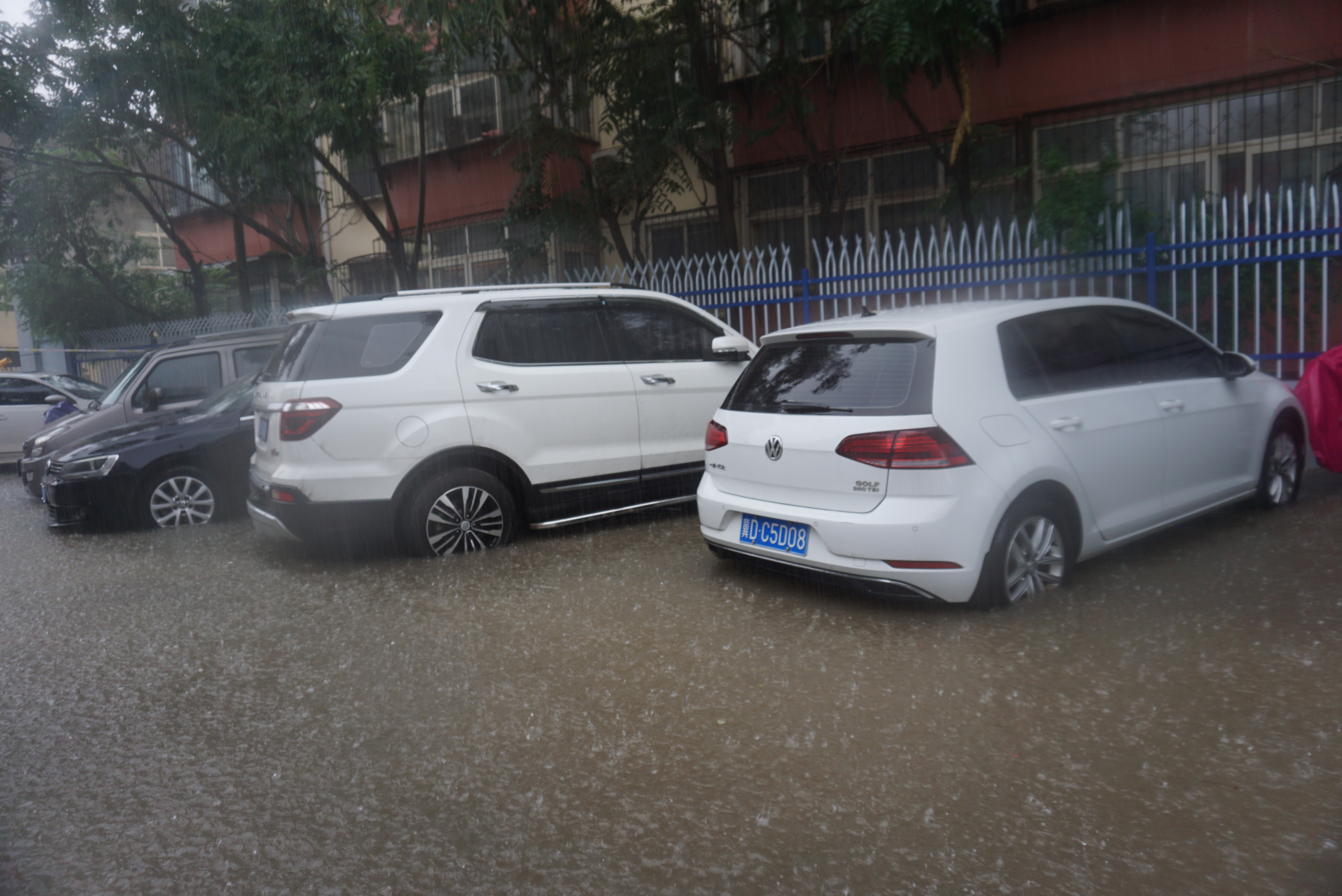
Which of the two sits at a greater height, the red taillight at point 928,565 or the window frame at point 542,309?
the window frame at point 542,309

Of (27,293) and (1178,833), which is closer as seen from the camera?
(1178,833)

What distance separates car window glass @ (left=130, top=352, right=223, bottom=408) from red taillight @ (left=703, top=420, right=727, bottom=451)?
6122 millimetres

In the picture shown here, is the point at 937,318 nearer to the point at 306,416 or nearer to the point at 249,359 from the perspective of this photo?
the point at 306,416

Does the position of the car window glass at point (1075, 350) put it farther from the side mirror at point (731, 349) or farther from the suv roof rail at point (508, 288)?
the suv roof rail at point (508, 288)

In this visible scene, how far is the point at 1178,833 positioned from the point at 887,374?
2.50 metres

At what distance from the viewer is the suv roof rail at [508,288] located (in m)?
6.77

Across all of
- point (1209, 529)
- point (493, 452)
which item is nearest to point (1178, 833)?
point (1209, 529)

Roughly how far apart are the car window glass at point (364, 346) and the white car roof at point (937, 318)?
243cm

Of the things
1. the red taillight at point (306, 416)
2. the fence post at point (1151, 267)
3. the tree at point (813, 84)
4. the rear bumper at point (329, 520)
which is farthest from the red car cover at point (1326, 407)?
the red taillight at point (306, 416)

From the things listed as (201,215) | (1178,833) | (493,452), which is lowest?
(1178,833)

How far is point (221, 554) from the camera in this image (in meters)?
7.38

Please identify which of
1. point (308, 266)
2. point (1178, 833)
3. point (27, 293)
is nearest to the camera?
point (1178, 833)

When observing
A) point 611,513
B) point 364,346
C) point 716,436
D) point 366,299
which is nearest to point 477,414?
point 364,346

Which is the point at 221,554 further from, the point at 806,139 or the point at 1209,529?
the point at 806,139
